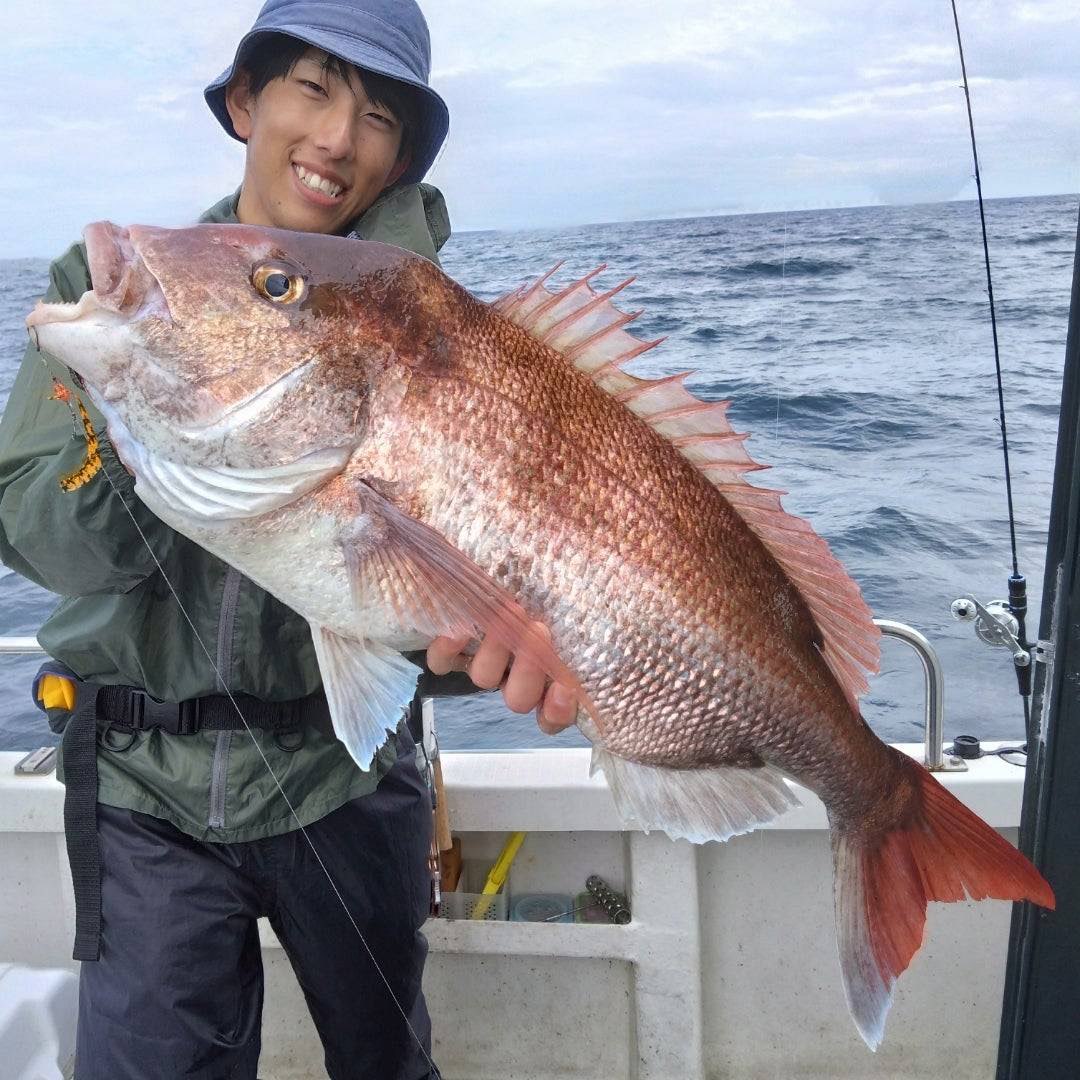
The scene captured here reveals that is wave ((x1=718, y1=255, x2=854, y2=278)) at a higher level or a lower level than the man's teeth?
higher

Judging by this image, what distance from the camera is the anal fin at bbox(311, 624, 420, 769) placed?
60.4 inches

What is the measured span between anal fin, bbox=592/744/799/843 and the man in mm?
182

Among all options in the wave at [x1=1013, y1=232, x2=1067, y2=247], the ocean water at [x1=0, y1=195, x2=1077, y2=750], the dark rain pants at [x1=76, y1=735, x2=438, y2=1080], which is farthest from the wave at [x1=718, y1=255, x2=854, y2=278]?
the dark rain pants at [x1=76, y1=735, x2=438, y2=1080]

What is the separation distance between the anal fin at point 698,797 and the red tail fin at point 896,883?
0.15m

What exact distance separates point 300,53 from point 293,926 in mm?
1701

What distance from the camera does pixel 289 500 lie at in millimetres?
1428

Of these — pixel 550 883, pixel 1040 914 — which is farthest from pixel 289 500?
pixel 550 883

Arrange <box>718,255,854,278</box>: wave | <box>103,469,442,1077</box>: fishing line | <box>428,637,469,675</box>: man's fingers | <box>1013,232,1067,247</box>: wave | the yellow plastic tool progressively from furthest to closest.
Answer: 1. <box>1013,232,1067,247</box>: wave
2. <box>718,255,854,278</box>: wave
3. the yellow plastic tool
4. <box>103,469,442,1077</box>: fishing line
5. <box>428,637,469,675</box>: man's fingers

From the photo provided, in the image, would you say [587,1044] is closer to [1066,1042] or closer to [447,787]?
[447,787]

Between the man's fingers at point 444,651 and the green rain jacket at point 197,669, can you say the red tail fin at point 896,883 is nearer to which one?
the man's fingers at point 444,651

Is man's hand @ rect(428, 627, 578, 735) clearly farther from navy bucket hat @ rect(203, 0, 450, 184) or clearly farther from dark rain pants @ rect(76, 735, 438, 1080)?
navy bucket hat @ rect(203, 0, 450, 184)

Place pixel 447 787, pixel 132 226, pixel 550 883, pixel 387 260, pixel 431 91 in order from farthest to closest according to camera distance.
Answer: pixel 550 883, pixel 447 787, pixel 431 91, pixel 387 260, pixel 132 226

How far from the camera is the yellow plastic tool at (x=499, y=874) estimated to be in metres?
2.78

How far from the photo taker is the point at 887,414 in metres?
7.82
